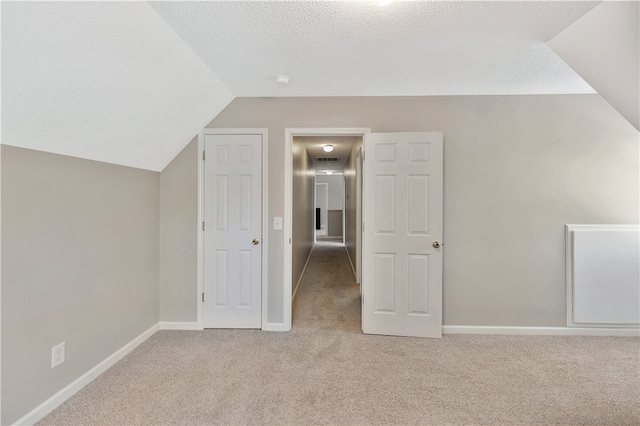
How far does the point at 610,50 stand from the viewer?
154 centimetres

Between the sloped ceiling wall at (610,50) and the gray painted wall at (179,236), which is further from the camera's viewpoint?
the gray painted wall at (179,236)

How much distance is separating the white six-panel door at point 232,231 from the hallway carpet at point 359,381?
0.78ft

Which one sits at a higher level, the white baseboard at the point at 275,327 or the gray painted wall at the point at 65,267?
the gray painted wall at the point at 65,267

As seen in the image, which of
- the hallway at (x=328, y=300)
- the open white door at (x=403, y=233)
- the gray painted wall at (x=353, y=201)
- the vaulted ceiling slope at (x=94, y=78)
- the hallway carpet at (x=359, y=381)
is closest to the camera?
the vaulted ceiling slope at (x=94, y=78)

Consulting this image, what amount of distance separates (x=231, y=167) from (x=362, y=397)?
2237 millimetres

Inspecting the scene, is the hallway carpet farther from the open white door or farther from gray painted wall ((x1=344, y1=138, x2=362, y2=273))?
gray painted wall ((x1=344, y1=138, x2=362, y2=273))

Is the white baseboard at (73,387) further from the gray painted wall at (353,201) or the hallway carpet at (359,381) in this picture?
the gray painted wall at (353,201)

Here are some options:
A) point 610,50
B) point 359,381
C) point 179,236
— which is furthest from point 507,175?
point 179,236

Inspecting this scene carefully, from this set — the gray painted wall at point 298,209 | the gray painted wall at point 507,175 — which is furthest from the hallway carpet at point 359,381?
the gray painted wall at point 298,209

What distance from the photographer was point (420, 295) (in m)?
2.69

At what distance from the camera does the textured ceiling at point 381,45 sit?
1.57 m

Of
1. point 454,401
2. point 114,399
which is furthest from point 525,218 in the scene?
point 114,399

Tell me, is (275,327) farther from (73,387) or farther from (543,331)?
(543,331)

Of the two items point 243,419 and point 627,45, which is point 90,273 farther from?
point 627,45
